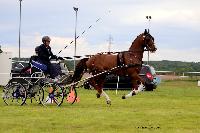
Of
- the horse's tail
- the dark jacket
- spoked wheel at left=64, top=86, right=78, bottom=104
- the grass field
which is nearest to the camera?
the grass field

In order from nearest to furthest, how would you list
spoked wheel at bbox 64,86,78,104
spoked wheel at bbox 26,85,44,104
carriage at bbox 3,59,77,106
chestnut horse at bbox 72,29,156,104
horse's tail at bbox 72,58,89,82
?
carriage at bbox 3,59,77,106, spoked wheel at bbox 26,85,44,104, chestnut horse at bbox 72,29,156,104, spoked wheel at bbox 64,86,78,104, horse's tail at bbox 72,58,89,82

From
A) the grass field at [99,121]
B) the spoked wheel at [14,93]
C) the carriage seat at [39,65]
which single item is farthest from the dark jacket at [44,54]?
the grass field at [99,121]

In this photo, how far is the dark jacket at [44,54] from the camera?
70.9 ft

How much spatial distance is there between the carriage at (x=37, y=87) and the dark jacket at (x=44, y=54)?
0.67 feet

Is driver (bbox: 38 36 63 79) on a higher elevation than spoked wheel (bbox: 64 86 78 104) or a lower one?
higher

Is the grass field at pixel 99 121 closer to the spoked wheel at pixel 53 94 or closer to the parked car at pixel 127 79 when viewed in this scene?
the spoked wheel at pixel 53 94

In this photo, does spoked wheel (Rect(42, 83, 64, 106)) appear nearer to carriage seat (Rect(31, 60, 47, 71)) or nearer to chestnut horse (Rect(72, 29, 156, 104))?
carriage seat (Rect(31, 60, 47, 71))

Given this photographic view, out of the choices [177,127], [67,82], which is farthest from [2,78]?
[177,127]

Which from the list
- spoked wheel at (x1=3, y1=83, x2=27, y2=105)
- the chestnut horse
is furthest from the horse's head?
spoked wheel at (x1=3, y1=83, x2=27, y2=105)

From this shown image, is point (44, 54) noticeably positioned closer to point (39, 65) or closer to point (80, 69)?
point (39, 65)

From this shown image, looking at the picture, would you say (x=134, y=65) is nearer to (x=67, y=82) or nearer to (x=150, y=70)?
(x=67, y=82)

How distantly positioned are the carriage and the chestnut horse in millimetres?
1033

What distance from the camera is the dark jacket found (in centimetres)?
2161

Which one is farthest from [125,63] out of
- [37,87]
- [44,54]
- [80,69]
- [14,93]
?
[14,93]
